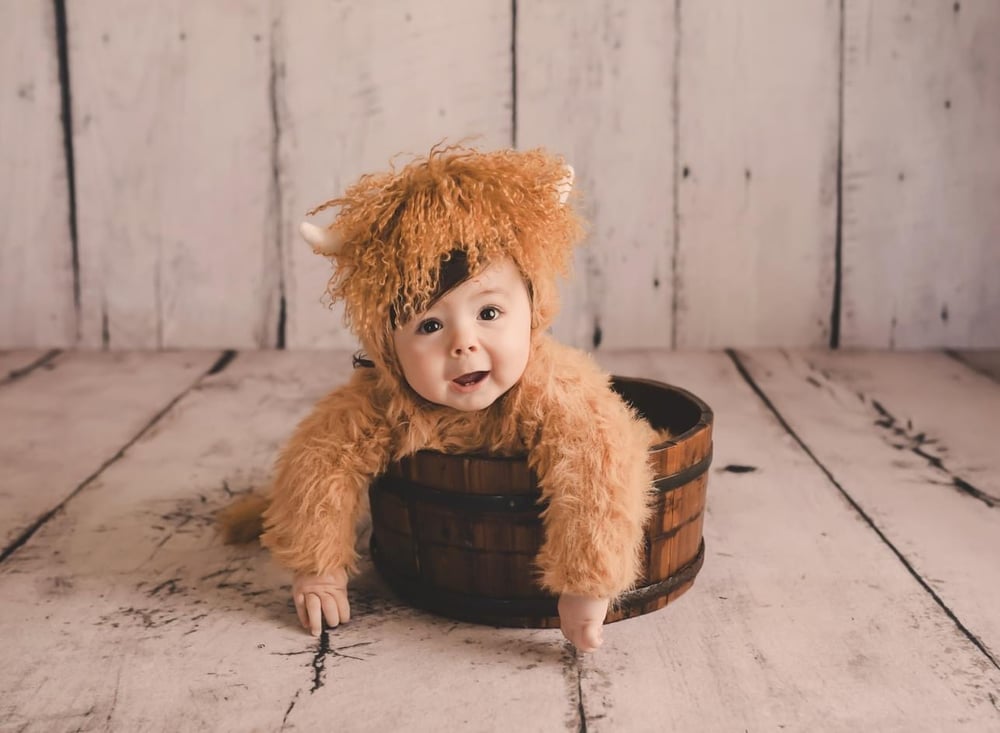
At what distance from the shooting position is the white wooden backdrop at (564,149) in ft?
6.39

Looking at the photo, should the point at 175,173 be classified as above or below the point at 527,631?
above

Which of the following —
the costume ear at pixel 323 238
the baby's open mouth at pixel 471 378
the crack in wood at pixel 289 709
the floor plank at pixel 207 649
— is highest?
the costume ear at pixel 323 238

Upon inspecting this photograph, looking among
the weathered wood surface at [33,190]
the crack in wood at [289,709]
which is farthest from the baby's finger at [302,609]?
the weathered wood surface at [33,190]

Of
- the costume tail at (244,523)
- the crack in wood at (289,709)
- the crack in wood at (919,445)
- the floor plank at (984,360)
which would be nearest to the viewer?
the crack in wood at (289,709)

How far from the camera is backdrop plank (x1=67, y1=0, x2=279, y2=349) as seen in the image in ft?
6.45

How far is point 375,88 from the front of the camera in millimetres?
1976

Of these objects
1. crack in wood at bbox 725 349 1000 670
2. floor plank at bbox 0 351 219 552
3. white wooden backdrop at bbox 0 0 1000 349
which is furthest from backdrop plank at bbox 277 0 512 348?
crack in wood at bbox 725 349 1000 670

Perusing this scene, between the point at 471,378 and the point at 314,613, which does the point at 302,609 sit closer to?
the point at 314,613

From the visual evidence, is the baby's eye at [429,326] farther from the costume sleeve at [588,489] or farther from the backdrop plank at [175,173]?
the backdrop plank at [175,173]

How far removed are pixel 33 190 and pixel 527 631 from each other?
1422 millimetres

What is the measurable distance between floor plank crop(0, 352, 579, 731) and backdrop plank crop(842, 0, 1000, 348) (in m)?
1.24

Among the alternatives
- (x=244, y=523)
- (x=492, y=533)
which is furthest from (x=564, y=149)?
(x=492, y=533)

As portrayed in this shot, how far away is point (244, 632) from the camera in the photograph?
3.31ft

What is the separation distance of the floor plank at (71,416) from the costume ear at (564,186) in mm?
684
